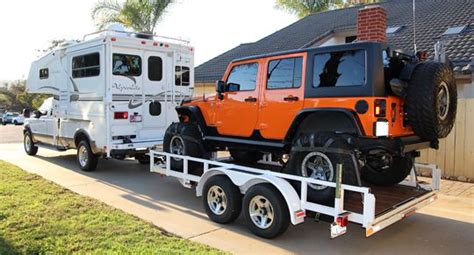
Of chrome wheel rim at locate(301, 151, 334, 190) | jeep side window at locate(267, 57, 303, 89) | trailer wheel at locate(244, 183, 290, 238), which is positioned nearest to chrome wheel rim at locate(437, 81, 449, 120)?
chrome wheel rim at locate(301, 151, 334, 190)

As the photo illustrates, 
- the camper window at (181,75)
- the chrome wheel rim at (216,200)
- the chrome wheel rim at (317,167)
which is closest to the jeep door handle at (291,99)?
the chrome wheel rim at (317,167)

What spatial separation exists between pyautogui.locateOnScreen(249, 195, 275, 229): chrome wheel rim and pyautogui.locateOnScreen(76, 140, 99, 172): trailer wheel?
583 cm

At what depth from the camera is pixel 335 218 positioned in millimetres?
4703

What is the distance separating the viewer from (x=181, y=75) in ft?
35.6

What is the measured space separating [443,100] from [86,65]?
26.0 ft

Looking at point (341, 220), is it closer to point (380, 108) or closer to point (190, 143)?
point (380, 108)

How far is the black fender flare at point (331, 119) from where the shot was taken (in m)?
5.13

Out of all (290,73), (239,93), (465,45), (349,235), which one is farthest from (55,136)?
(465,45)

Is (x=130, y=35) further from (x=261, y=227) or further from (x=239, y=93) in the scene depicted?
(x=261, y=227)

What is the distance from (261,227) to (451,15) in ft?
39.4

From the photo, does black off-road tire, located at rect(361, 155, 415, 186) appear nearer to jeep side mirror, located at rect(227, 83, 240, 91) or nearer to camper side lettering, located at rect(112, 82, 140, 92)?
jeep side mirror, located at rect(227, 83, 240, 91)

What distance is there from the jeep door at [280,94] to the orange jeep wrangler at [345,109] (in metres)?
0.01

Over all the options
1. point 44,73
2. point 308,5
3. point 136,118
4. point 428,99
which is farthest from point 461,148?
point 308,5

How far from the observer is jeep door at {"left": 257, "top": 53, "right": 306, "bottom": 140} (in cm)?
584
